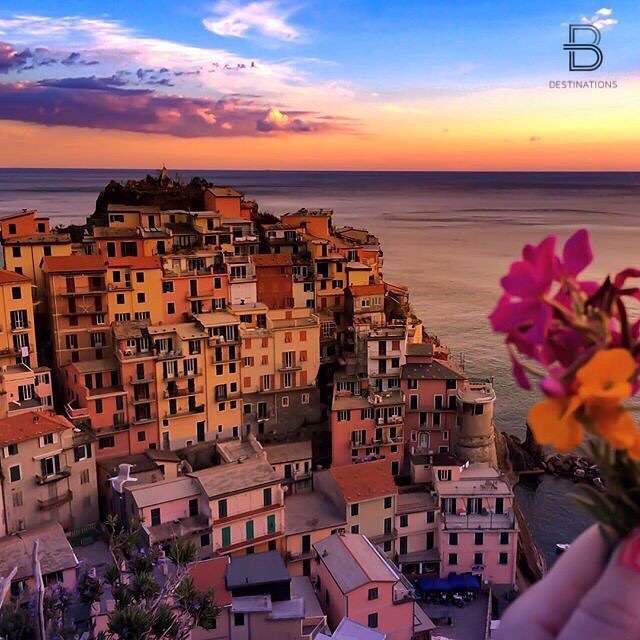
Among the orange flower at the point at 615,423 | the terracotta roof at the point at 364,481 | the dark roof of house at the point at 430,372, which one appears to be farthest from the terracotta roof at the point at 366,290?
the orange flower at the point at 615,423

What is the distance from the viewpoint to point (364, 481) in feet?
53.7

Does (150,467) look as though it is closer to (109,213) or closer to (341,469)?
(341,469)

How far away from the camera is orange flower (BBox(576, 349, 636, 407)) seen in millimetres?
1166

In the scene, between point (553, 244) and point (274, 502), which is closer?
point (553, 244)

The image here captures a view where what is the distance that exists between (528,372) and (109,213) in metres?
26.8

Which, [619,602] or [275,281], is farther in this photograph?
[275,281]

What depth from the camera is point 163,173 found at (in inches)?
1470

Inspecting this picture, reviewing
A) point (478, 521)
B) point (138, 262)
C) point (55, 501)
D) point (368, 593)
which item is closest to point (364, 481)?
point (478, 521)

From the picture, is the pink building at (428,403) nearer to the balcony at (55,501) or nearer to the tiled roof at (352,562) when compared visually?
the tiled roof at (352,562)

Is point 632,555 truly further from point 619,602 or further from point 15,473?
point 15,473

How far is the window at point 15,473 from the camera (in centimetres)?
1492

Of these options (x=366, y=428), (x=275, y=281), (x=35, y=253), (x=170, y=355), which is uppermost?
(x=35, y=253)

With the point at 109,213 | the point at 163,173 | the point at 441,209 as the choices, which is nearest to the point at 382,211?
the point at 441,209

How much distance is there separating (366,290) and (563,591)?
2210cm
